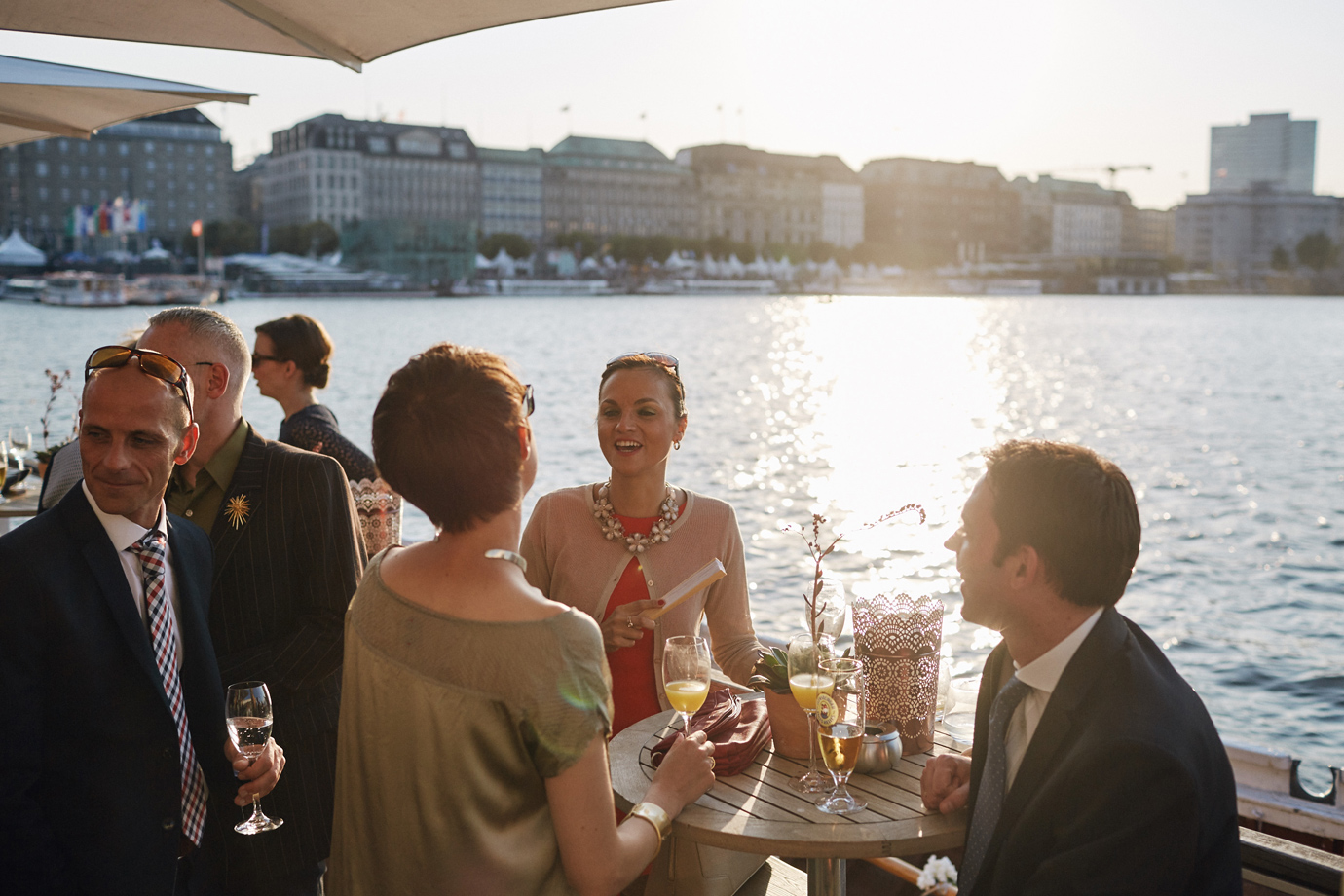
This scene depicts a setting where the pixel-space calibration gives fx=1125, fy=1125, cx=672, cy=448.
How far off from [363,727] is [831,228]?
397 ft

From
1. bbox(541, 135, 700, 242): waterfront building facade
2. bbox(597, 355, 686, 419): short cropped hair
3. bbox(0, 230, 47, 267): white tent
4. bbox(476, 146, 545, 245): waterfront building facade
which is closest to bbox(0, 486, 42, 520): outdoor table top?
bbox(597, 355, 686, 419): short cropped hair

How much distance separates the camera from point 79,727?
5.33ft

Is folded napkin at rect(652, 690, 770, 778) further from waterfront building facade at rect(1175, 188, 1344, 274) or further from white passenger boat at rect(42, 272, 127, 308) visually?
waterfront building facade at rect(1175, 188, 1344, 274)

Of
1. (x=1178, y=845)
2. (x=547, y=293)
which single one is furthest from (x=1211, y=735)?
(x=547, y=293)

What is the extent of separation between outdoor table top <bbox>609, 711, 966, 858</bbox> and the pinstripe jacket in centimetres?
66

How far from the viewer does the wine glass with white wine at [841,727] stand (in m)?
1.83

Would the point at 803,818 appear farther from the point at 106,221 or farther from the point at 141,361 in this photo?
the point at 106,221

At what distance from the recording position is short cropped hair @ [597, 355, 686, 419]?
8.77ft

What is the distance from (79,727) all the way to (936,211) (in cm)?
12802

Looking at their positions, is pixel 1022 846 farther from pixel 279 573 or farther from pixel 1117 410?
pixel 1117 410

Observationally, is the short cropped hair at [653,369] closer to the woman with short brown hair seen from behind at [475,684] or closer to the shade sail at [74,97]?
the woman with short brown hair seen from behind at [475,684]

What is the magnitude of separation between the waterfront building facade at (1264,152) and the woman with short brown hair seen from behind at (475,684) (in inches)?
6423

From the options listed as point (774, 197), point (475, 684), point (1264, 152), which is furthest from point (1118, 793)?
point (1264, 152)

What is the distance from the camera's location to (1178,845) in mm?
1489
